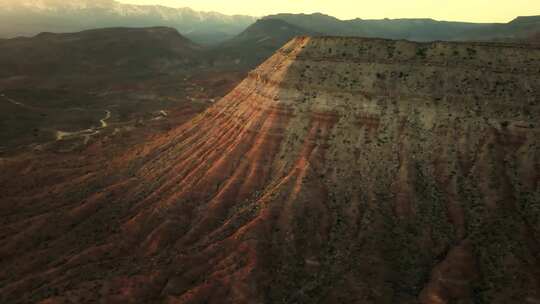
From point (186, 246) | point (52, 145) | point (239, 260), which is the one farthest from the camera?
point (52, 145)

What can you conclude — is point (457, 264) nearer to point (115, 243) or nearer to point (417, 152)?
point (417, 152)

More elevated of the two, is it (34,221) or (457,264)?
(457,264)

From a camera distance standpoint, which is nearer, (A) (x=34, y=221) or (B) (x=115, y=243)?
(B) (x=115, y=243)

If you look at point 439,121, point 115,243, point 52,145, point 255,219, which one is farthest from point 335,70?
point 52,145

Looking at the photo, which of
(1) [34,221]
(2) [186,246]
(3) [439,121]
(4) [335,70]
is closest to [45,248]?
(1) [34,221]

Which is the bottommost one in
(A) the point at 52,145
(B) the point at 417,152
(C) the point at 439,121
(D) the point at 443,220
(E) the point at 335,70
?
(A) the point at 52,145

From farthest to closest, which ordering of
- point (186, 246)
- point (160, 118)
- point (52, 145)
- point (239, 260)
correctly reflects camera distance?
point (160, 118)
point (52, 145)
point (186, 246)
point (239, 260)

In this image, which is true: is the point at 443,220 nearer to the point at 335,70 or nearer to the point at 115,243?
the point at 335,70
